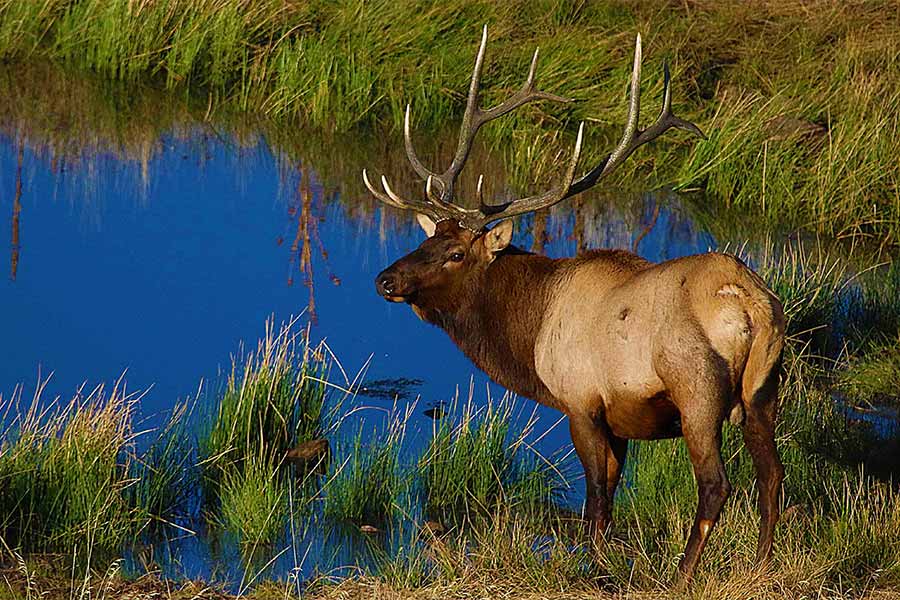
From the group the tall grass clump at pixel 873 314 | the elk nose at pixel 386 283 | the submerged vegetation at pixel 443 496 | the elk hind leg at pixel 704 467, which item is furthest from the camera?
the tall grass clump at pixel 873 314

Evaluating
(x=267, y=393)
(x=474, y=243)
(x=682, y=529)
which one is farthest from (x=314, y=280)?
(x=682, y=529)

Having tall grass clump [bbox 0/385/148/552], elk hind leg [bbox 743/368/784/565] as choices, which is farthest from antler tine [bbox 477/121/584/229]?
tall grass clump [bbox 0/385/148/552]

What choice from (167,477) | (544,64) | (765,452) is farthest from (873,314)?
(544,64)

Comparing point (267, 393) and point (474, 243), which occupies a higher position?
point (474, 243)

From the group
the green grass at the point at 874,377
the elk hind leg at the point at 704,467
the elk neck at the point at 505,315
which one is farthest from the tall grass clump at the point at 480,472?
the green grass at the point at 874,377

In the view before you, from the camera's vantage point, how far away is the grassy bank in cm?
1207

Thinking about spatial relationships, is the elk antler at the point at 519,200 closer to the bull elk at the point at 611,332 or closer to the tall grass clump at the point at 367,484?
the bull elk at the point at 611,332

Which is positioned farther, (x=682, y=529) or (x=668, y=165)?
(x=668, y=165)

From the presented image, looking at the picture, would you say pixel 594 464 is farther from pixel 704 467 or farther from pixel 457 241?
pixel 457 241

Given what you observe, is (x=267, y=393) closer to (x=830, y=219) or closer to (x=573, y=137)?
(x=830, y=219)

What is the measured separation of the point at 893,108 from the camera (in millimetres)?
11648

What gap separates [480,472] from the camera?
722cm

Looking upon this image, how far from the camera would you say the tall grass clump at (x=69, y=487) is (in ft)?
20.2

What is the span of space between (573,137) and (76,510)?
7836 mm
